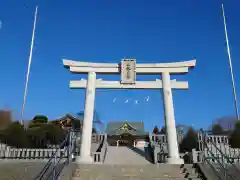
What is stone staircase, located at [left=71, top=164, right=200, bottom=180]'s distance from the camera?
770 centimetres

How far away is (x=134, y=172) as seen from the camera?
8.05 meters

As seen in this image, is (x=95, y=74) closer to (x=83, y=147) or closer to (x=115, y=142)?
(x=83, y=147)

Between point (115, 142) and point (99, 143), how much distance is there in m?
12.4

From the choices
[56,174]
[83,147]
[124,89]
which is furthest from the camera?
[124,89]

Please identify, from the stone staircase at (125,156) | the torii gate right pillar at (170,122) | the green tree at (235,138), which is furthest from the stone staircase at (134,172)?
the stone staircase at (125,156)

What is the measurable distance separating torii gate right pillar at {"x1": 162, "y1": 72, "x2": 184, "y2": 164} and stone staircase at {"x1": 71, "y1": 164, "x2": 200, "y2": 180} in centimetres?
236

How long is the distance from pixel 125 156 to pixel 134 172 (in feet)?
25.6

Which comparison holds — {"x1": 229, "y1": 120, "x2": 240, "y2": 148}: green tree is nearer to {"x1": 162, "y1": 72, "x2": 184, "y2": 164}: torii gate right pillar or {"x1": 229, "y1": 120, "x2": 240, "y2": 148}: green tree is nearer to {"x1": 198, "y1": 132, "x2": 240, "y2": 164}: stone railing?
{"x1": 198, "y1": 132, "x2": 240, "y2": 164}: stone railing

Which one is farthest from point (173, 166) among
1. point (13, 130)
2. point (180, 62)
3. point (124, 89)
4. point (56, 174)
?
point (13, 130)

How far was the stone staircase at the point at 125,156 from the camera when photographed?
14528 mm

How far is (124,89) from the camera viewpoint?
12406 millimetres

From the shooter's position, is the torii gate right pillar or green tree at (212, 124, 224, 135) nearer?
the torii gate right pillar

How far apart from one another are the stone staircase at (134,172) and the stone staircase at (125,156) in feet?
19.0

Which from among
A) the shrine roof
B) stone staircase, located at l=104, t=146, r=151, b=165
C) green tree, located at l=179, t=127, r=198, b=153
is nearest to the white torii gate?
green tree, located at l=179, t=127, r=198, b=153
